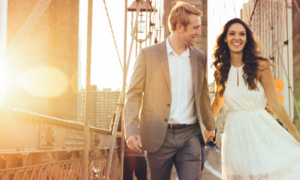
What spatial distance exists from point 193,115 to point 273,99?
55 cm

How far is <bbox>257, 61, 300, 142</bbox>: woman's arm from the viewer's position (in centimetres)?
217

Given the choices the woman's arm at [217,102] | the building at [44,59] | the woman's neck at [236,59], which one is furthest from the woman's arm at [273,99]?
the building at [44,59]

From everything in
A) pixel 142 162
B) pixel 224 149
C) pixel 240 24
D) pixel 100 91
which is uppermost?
pixel 240 24

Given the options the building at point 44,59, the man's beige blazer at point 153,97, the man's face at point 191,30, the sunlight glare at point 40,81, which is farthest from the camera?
the sunlight glare at point 40,81

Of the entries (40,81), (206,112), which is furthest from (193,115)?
(40,81)

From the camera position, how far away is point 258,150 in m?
2.08

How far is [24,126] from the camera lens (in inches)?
79.2

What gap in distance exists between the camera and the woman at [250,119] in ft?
6.73

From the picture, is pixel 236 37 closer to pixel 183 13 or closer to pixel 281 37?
pixel 183 13

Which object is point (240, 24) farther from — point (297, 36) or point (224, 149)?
point (297, 36)

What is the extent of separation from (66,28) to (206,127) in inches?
277

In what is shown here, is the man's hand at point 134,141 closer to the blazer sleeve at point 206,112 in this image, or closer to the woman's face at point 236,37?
the blazer sleeve at point 206,112

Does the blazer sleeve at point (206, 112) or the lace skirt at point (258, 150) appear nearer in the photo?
the lace skirt at point (258, 150)

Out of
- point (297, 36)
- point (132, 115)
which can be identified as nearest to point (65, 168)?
point (132, 115)
